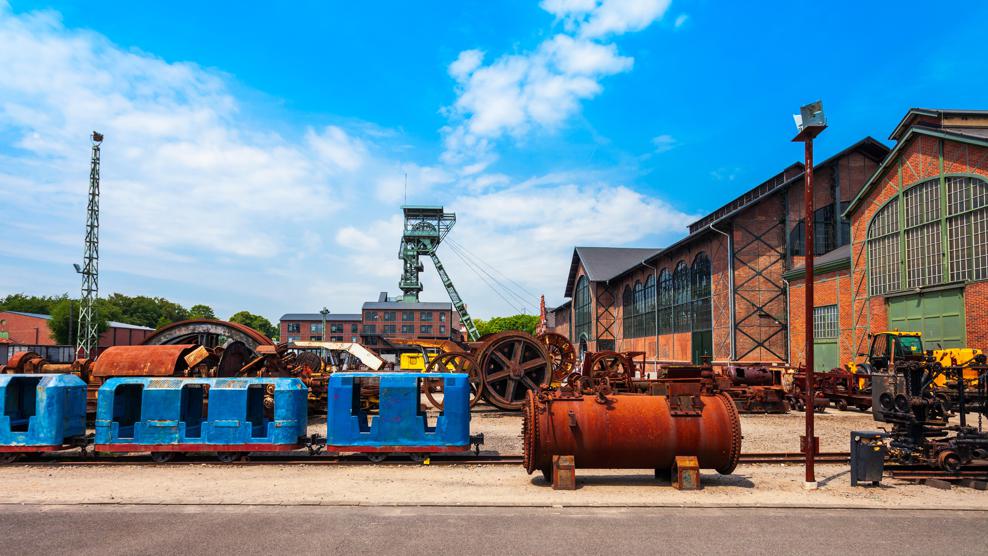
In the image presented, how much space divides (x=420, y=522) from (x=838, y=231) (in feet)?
115

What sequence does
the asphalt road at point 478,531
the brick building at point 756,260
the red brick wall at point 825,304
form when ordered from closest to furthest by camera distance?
the asphalt road at point 478,531
the red brick wall at point 825,304
the brick building at point 756,260

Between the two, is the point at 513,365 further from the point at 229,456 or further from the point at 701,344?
the point at 701,344

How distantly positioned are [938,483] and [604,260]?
174ft

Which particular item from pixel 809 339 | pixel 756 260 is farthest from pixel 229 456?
pixel 756 260

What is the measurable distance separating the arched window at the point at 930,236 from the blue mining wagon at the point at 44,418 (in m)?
26.7

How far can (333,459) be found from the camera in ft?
37.3

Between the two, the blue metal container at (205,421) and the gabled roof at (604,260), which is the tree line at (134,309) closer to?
the gabled roof at (604,260)

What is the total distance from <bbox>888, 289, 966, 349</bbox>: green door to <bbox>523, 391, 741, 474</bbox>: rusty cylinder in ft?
60.1

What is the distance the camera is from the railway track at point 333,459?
36.7 feet

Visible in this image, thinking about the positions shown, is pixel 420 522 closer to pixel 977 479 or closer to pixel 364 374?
pixel 364 374

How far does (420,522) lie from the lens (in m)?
7.40

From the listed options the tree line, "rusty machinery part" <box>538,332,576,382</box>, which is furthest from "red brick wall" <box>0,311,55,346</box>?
"rusty machinery part" <box>538,332,576,382</box>

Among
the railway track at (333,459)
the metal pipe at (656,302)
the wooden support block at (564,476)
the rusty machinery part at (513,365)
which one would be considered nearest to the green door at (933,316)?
the railway track at (333,459)

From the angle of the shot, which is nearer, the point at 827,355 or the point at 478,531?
the point at 478,531
